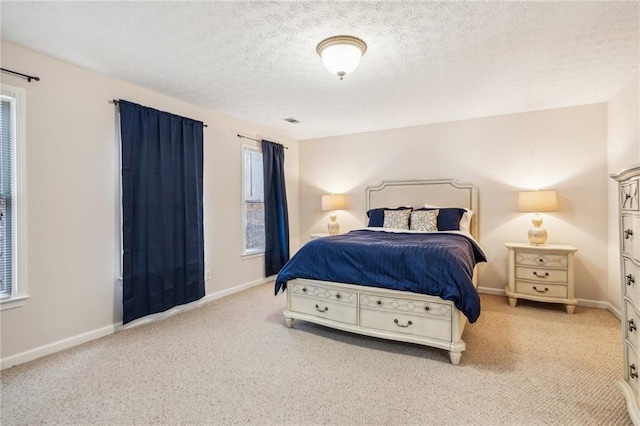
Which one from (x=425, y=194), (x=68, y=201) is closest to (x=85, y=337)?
(x=68, y=201)

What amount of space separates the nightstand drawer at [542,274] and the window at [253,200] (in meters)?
3.38

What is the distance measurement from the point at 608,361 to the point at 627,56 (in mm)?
2399

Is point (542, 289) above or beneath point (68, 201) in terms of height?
beneath

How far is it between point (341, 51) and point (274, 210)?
300 centimetres

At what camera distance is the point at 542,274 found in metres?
3.50

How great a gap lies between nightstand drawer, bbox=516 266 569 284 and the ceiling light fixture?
118 inches

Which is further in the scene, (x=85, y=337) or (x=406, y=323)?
(x=85, y=337)

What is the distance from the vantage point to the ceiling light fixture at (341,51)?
2.23 m

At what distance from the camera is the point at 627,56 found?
2.54m

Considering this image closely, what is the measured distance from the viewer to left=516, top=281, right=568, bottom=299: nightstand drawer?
3.42 metres

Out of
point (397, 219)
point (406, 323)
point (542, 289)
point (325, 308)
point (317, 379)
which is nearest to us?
point (317, 379)

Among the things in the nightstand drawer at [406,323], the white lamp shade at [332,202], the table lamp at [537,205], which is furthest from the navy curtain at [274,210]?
the table lamp at [537,205]

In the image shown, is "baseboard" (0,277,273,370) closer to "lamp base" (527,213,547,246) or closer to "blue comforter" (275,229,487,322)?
"blue comforter" (275,229,487,322)

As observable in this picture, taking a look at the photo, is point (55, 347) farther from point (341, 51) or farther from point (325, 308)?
point (341, 51)
